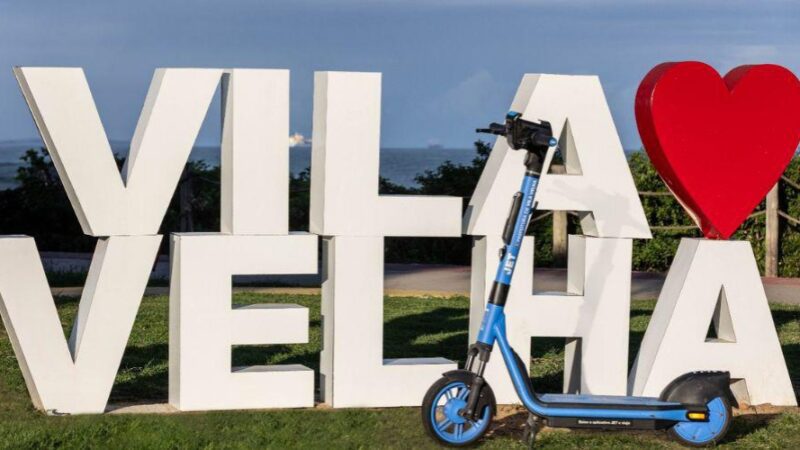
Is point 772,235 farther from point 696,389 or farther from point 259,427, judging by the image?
point 259,427

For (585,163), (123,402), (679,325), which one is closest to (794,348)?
(679,325)

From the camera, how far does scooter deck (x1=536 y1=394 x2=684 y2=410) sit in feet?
22.7

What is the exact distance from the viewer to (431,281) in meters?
15.3

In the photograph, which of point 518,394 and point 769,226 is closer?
point 518,394

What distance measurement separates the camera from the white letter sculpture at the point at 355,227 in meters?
7.77

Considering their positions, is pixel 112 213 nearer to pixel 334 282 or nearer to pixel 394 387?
pixel 334 282

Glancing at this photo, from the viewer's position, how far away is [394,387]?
790 cm

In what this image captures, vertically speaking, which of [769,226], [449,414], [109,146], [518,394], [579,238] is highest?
[109,146]

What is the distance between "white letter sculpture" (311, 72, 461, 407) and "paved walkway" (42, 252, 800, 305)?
610cm

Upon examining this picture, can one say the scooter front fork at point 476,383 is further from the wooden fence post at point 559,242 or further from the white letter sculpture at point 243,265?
the wooden fence post at point 559,242

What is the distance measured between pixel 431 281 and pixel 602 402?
8.30m

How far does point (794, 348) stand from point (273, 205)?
5263 millimetres

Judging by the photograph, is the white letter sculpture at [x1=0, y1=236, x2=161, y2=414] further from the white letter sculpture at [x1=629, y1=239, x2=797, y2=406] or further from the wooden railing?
the wooden railing

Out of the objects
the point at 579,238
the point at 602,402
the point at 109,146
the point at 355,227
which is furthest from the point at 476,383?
the point at 109,146
